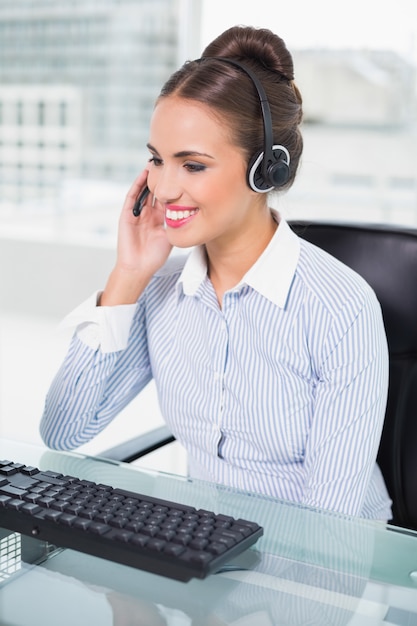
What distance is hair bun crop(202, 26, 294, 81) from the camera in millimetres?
1324

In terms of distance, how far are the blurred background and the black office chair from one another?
3.27 meters

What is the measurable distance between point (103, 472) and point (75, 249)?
4.29 metres

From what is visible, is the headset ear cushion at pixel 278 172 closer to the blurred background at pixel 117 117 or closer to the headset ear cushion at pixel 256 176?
the headset ear cushion at pixel 256 176

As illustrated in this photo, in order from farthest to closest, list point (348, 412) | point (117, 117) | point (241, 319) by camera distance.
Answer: point (117, 117) < point (241, 319) < point (348, 412)

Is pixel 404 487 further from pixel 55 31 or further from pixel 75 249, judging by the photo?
pixel 55 31

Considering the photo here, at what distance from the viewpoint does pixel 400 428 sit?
1.41 metres

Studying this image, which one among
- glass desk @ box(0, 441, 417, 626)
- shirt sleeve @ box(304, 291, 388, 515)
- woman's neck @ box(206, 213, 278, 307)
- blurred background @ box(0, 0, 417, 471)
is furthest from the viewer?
blurred background @ box(0, 0, 417, 471)

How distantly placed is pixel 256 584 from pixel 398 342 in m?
0.67

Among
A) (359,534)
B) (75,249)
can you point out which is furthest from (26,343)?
(359,534)

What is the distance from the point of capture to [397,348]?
4.64 feet

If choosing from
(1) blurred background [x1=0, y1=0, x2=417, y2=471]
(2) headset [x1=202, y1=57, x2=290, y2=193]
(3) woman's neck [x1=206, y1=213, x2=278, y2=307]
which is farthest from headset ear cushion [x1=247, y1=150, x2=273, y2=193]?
(1) blurred background [x1=0, y1=0, x2=417, y2=471]

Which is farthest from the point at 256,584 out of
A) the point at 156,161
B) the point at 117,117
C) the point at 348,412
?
the point at 117,117

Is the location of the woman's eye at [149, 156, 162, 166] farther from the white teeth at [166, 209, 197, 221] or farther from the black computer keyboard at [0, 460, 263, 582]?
the black computer keyboard at [0, 460, 263, 582]

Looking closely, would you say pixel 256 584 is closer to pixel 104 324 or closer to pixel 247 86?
pixel 104 324
